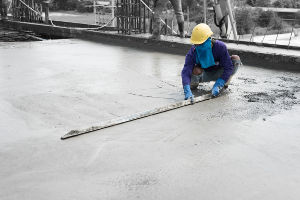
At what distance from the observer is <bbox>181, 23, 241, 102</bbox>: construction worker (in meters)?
4.88

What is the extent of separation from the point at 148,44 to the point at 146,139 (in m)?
5.97

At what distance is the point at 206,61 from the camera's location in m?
5.15

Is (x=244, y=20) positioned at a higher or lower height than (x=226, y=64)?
higher

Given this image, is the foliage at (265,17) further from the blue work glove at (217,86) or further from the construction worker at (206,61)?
the blue work glove at (217,86)

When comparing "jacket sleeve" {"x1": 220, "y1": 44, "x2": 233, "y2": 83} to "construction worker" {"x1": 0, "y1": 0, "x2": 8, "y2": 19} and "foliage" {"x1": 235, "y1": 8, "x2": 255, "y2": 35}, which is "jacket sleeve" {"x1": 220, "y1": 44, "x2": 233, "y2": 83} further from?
"construction worker" {"x1": 0, "y1": 0, "x2": 8, "y2": 19}

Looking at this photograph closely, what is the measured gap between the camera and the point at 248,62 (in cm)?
751

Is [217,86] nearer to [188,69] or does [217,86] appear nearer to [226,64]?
[226,64]

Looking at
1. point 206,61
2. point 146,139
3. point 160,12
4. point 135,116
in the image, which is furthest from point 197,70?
point 160,12

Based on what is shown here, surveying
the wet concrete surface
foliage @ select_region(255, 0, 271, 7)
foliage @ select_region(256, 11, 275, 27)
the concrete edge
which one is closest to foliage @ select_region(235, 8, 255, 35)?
foliage @ select_region(256, 11, 275, 27)

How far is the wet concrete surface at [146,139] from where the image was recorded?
2.88 meters

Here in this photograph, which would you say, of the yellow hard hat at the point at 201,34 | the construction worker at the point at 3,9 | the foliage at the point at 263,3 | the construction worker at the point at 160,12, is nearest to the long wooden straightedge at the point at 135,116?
the yellow hard hat at the point at 201,34

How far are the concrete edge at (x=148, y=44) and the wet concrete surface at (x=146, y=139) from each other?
1.50 feet

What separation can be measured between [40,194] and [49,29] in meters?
10.8

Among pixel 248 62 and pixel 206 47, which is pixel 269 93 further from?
pixel 248 62
